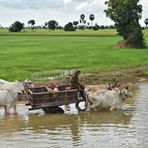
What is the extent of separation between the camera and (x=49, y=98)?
23.9 metres

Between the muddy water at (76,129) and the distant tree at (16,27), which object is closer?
the muddy water at (76,129)

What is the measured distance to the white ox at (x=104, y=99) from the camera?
80.2 ft

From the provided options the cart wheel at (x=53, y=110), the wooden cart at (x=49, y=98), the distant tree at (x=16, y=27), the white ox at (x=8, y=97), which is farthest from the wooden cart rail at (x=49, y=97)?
the distant tree at (x=16, y=27)

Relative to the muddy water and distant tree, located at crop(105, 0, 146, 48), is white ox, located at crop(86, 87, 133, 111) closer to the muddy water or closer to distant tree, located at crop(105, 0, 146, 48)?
the muddy water

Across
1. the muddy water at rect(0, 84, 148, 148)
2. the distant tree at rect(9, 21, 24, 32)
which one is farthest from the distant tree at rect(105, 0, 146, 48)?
the distant tree at rect(9, 21, 24, 32)

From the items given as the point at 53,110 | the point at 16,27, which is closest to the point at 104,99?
the point at 53,110

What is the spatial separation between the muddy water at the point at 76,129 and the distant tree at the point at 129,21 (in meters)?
49.4

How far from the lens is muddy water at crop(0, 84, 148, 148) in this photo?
698 inches

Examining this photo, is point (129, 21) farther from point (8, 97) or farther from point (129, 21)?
point (8, 97)

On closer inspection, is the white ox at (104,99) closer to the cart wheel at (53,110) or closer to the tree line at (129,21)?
the cart wheel at (53,110)

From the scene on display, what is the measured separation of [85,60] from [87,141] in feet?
107

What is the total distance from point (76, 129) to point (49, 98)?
387 cm

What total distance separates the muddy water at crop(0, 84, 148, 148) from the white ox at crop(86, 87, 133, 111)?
0.42 metres

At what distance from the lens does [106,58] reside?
52969mm
